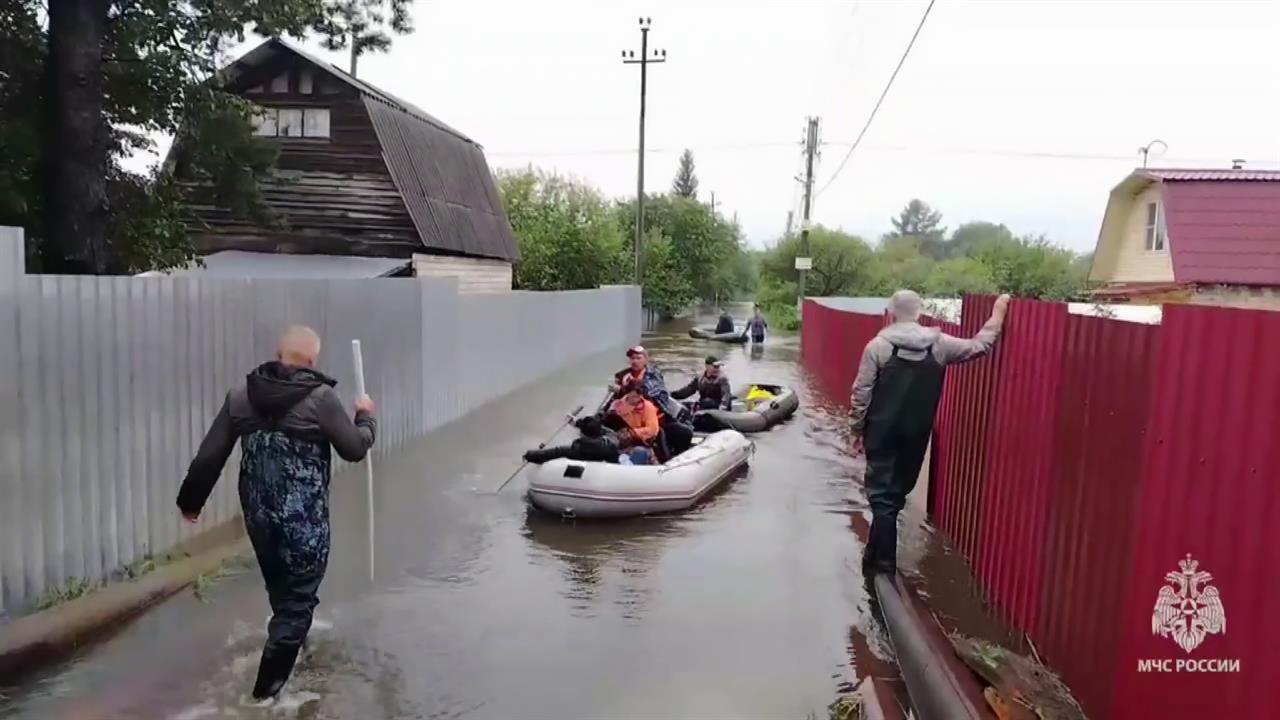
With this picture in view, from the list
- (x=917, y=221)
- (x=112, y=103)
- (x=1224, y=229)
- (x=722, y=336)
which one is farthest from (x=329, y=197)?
(x=917, y=221)

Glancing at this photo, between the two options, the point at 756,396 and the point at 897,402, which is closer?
the point at 897,402

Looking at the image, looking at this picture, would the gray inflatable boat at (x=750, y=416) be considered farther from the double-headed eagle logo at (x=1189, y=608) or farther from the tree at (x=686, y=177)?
the tree at (x=686, y=177)

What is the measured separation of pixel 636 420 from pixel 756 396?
5.94 metres

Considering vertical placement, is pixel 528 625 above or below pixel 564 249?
below

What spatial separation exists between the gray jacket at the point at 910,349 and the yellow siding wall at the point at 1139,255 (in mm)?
18668

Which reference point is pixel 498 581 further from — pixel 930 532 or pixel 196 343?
pixel 930 532

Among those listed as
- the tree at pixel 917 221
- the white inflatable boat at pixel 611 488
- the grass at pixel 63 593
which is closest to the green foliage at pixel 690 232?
the white inflatable boat at pixel 611 488

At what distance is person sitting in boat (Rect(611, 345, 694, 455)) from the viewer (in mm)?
9828

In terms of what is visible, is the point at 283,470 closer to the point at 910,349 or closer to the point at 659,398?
the point at 910,349

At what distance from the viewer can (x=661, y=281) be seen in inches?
1871

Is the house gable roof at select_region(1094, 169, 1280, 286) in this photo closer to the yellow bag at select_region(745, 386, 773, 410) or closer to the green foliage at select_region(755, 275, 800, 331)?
the yellow bag at select_region(745, 386, 773, 410)

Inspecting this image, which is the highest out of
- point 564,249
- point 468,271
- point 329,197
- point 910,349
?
point 329,197

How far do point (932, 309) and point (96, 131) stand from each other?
8.70 m

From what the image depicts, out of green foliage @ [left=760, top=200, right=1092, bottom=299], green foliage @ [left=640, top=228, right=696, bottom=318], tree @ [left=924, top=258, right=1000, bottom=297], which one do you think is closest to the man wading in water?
green foliage @ [left=760, top=200, right=1092, bottom=299]
